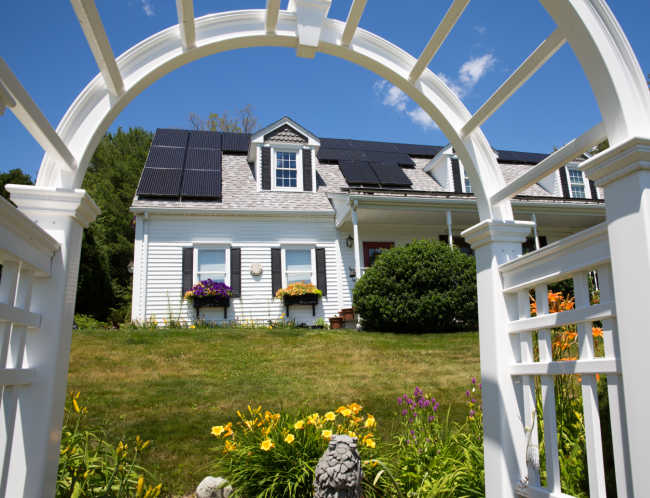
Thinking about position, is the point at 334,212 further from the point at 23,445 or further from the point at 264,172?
the point at 23,445

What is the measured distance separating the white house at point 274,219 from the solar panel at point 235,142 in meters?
0.10

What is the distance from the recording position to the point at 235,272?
11859mm

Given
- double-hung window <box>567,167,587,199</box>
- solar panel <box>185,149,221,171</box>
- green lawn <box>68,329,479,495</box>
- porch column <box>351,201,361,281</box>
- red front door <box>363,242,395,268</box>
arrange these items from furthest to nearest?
double-hung window <box>567,167,587,199</box> < solar panel <box>185,149,221,171</box> < red front door <box>363,242,395,268</box> < porch column <box>351,201,361,281</box> < green lawn <box>68,329,479,495</box>

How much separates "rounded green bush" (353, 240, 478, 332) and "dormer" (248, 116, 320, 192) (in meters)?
4.16

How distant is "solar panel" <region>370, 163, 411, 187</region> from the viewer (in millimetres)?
13891

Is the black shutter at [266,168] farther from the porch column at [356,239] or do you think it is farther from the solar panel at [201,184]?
the porch column at [356,239]

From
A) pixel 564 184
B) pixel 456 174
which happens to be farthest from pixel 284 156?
pixel 564 184

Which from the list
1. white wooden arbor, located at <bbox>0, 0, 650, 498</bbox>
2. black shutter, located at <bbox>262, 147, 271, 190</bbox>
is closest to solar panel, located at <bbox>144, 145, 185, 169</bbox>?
black shutter, located at <bbox>262, 147, 271, 190</bbox>

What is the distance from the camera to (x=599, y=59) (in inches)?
62.1

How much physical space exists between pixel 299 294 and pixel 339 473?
9467 mm

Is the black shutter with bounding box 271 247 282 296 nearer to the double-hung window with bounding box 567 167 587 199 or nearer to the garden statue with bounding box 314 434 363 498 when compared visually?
the garden statue with bounding box 314 434 363 498

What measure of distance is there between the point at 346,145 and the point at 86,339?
10.8 m

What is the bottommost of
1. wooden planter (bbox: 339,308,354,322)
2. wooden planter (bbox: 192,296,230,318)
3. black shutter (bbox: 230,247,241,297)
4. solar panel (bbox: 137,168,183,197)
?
wooden planter (bbox: 339,308,354,322)

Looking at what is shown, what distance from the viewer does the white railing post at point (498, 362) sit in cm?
233
